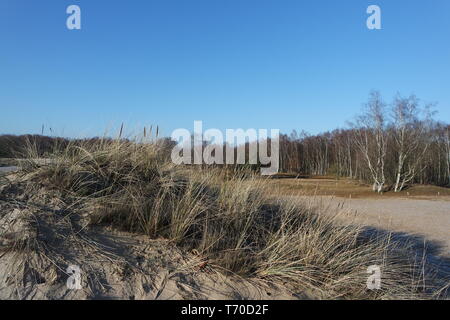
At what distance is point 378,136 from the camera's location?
23938 mm

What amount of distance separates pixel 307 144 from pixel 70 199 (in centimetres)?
4568

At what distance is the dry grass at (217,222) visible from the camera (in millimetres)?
3113

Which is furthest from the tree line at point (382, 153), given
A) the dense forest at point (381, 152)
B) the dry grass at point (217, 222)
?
the dry grass at point (217, 222)

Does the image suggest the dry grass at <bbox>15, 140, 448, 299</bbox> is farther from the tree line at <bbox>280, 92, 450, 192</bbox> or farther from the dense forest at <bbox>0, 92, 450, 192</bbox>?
the tree line at <bbox>280, 92, 450, 192</bbox>

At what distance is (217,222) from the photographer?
3.70 m

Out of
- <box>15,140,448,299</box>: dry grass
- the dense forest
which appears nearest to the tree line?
the dense forest

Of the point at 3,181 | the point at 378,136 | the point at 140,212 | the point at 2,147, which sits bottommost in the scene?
the point at 140,212

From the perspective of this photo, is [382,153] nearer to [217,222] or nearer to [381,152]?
[381,152]

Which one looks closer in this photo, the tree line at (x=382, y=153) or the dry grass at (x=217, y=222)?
the dry grass at (x=217, y=222)

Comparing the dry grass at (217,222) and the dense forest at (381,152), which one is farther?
the dense forest at (381,152)

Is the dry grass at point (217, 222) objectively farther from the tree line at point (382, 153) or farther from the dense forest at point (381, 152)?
the tree line at point (382, 153)
